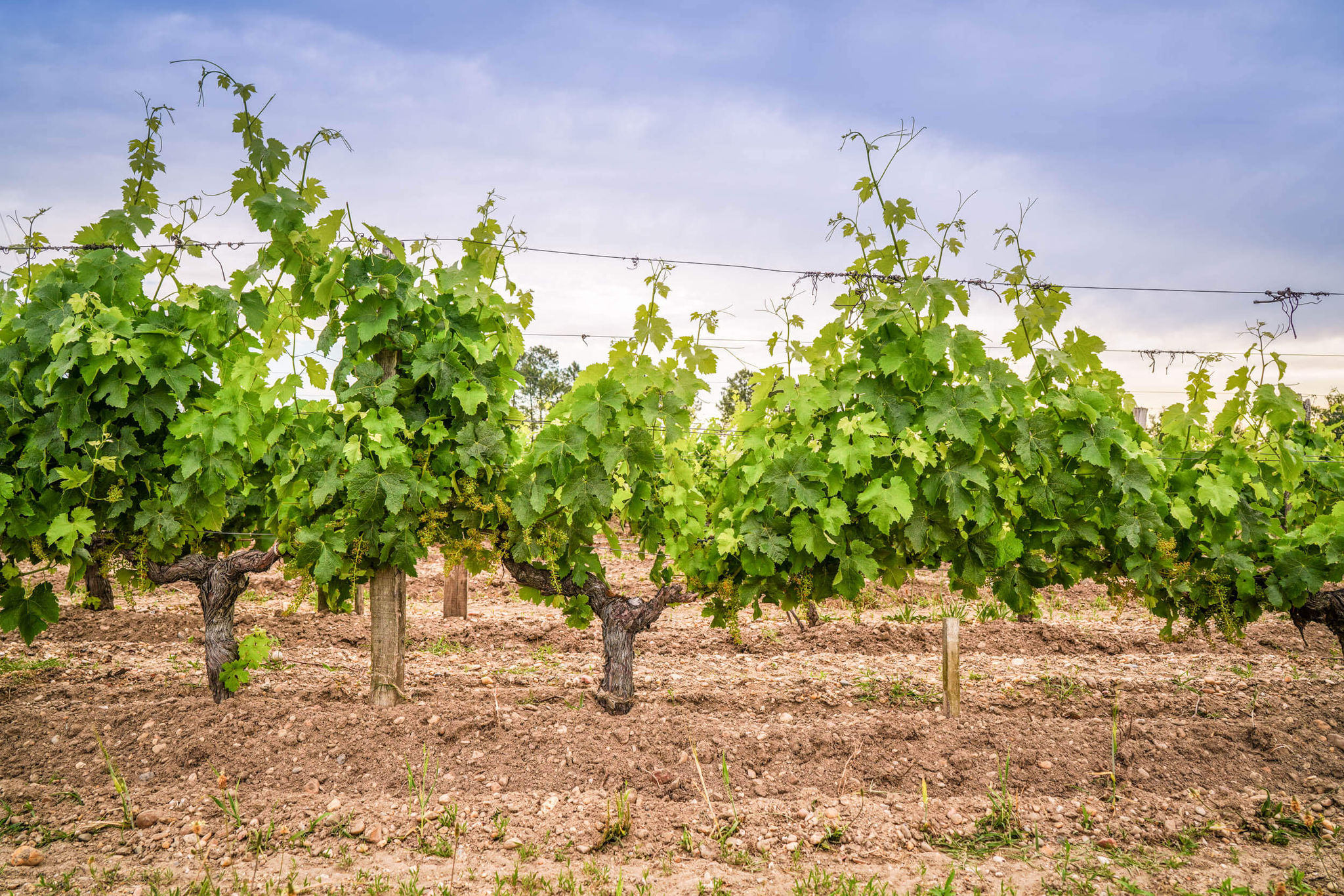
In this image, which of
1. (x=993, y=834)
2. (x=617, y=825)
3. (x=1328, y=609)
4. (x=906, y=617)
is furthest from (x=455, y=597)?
(x=1328, y=609)

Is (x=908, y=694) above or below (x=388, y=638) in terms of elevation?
below

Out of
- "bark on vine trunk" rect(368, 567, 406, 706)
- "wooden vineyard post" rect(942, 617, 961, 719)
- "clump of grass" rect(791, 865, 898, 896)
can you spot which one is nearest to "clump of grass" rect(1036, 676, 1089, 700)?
"wooden vineyard post" rect(942, 617, 961, 719)

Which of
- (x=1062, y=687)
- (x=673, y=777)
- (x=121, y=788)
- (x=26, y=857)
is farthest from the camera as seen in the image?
(x=1062, y=687)

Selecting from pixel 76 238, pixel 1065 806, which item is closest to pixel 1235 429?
pixel 1065 806

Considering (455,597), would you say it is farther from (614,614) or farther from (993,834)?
(993,834)

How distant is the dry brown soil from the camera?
3.01 metres

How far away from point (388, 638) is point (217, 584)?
1119mm

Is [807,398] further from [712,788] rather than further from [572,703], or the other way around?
[572,703]

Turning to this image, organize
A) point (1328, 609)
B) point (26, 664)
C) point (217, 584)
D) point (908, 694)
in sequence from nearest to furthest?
1. point (1328, 609)
2. point (217, 584)
3. point (908, 694)
4. point (26, 664)

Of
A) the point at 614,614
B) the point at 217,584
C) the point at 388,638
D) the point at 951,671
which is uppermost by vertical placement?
the point at 217,584

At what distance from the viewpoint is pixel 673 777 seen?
3695 mm

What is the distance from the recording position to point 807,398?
3.69 metres

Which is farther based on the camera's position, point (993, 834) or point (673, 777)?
point (673, 777)

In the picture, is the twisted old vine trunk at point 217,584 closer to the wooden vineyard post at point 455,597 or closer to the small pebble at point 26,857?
the small pebble at point 26,857
